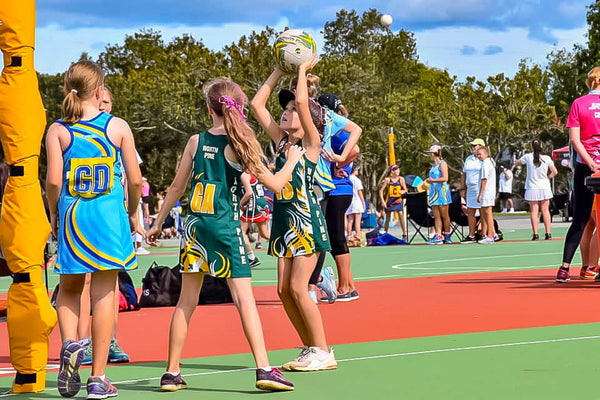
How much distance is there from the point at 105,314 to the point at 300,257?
4.62 ft

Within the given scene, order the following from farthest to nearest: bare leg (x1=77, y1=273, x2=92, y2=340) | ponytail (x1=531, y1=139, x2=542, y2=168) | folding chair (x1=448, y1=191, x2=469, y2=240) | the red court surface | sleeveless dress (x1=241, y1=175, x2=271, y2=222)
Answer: folding chair (x1=448, y1=191, x2=469, y2=240)
ponytail (x1=531, y1=139, x2=542, y2=168)
sleeveless dress (x1=241, y1=175, x2=271, y2=222)
the red court surface
bare leg (x1=77, y1=273, x2=92, y2=340)

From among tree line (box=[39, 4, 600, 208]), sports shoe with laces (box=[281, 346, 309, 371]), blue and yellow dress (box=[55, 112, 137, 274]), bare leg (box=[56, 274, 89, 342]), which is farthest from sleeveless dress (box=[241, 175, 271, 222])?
tree line (box=[39, 4, 600, 208])

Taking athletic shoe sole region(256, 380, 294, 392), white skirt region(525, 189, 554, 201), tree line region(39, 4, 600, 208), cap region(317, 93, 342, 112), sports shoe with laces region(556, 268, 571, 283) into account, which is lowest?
athletic shoe sole region(256, 380, 294, 392)

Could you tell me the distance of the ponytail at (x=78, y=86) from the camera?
6.30 meters

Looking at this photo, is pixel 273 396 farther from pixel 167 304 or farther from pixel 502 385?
pixel 167 304

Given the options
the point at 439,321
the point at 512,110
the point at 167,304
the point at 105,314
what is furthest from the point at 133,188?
the point at 512,110

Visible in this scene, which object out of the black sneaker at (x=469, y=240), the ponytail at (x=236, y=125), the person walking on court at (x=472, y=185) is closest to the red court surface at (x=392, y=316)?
the ponytail at (x=236, y=125)

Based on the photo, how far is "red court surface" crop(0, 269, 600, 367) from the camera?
27.9 ft

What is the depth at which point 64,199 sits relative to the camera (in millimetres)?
6266

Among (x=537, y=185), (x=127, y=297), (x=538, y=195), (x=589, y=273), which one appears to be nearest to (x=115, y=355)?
(x=127, y=297)

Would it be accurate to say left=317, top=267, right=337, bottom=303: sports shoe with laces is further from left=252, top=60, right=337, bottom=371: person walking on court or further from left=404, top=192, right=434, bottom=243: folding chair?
left=404, top=192, right=434, bottom=243: folding chair

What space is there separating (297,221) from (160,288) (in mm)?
4821

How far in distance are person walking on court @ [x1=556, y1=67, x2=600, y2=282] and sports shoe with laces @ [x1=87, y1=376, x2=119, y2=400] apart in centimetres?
682

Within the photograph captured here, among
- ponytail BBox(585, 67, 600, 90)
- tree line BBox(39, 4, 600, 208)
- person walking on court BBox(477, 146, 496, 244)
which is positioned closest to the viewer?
ponytail BBox(585, 67, 600, 90)
